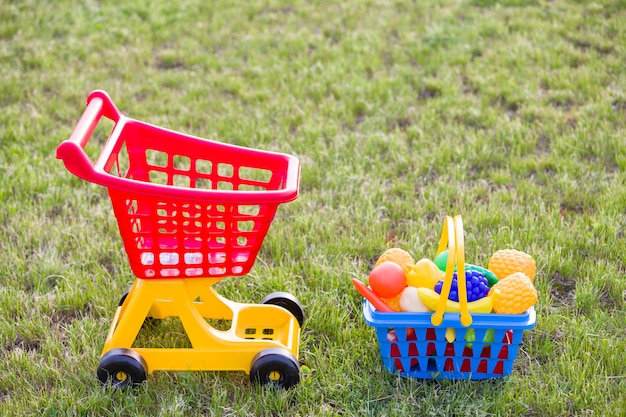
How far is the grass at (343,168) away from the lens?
9.57 ft

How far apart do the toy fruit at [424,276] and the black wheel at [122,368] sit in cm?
109

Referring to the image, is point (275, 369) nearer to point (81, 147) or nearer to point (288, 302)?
point (288, 302)

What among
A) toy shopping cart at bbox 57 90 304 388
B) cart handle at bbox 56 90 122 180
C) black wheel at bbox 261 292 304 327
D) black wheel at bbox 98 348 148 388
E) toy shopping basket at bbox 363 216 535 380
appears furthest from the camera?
black wheel at bbox 261 292 304 327

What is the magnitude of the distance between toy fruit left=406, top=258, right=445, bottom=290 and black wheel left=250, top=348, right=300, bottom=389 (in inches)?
21.8

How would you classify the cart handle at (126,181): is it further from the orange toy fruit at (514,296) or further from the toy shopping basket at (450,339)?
the orange toy fruit at (514,296)

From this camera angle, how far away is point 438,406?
281 centimetres

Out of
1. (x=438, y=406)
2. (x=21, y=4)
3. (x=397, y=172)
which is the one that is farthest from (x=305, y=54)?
(x=438, y=406)

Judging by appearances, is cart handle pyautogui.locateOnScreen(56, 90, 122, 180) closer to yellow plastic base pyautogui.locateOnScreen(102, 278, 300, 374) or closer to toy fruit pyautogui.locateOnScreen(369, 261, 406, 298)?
yellow plastic base pyautogui.locateOnScreen(102, 278, 300, 374)

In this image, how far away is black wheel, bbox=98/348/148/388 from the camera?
9.34 feet

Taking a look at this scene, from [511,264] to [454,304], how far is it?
0.36 m

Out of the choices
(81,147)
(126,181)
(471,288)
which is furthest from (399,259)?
(81,147)

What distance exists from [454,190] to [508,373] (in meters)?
1.52

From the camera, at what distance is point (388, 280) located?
284cm

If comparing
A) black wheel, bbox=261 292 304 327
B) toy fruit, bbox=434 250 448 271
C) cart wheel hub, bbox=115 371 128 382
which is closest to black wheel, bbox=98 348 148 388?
cart wheel hub, bbox=115 371 128 382
